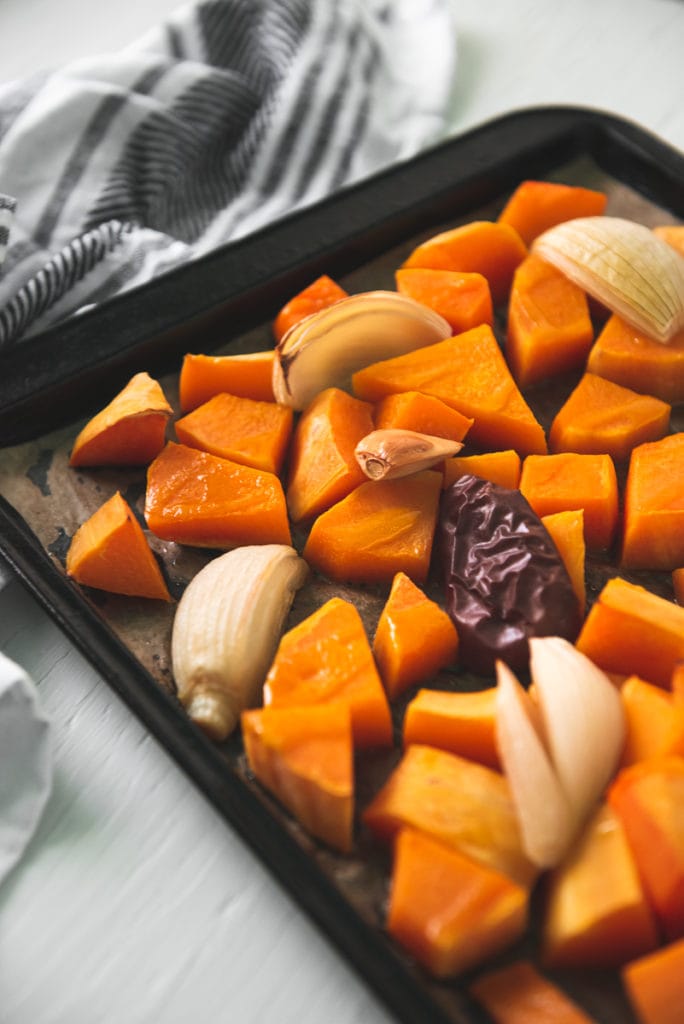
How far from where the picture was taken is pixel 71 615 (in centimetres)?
143

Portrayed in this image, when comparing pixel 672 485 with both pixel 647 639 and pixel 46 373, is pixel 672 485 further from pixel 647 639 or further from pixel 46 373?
pixel 46 373

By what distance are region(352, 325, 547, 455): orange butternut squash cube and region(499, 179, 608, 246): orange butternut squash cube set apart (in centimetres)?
37

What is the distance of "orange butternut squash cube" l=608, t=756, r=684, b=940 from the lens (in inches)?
42.4

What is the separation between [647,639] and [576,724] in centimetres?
20

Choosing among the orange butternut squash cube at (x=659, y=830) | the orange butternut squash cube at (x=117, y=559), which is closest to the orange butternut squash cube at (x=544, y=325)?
the orange butternut squash cube at (x=117, y=559)

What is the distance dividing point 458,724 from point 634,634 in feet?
0.85

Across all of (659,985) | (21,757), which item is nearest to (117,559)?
(21,757)

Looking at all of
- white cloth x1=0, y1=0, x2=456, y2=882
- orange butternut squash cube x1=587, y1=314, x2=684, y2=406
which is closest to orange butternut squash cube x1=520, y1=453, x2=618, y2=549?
orange butternut squash cube x1=587, y1=314, x2=684, y2=406

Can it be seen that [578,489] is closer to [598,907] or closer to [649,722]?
[649,722]

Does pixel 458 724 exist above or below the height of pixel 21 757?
below

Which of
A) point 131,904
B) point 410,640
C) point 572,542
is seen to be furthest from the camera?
point 572,542

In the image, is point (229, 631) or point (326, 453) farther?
point (326, 453)

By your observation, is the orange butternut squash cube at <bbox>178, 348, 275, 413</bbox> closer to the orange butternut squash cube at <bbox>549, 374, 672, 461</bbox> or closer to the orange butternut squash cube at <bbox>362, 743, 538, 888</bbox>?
the orange butternut squash cube at <bbox>549, 374, 672, 461</bbox>

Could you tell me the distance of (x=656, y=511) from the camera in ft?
4.96
